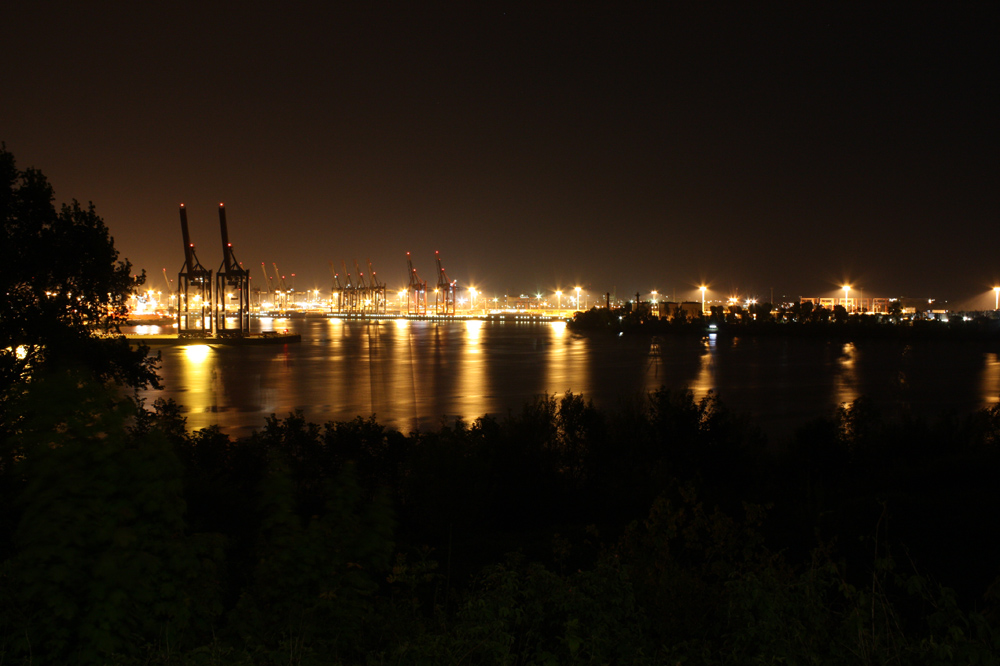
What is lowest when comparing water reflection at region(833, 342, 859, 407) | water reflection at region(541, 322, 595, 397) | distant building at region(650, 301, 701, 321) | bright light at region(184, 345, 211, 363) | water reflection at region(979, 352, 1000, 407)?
water reflection at region(979, 352, 1000, 407)

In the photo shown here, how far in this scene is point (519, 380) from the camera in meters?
14.6

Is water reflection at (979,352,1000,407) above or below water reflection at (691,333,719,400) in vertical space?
below

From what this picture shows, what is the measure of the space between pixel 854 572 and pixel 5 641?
11.6 ft

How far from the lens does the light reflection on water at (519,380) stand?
34.3 feet

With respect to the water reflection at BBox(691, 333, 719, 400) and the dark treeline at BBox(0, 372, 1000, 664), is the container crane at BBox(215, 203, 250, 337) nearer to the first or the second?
the water reflection at BBox(691, 333, 719, 400)

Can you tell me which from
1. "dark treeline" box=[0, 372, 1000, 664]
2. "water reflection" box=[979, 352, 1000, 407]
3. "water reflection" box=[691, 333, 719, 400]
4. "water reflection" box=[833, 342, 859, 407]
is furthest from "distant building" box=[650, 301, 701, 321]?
"dark treeline" box=[0, 372, 1000, 664]

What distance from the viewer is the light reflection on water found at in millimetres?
10461

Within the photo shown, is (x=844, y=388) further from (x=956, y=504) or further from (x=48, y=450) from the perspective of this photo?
(x=48, y=450)

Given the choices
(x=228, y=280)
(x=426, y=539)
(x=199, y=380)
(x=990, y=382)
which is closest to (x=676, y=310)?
(x=228, y=280)

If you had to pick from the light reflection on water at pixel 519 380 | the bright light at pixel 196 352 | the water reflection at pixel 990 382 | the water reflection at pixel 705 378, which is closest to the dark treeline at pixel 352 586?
the light reflection on water at pixel 519 380

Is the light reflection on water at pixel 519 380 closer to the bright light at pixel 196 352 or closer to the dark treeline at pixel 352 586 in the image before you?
the bright light at pixel 196 352

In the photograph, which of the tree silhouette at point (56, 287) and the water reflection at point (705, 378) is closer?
the tree silhouette at point (56, 287)

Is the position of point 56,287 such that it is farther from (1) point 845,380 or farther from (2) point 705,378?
(1) point 845,380

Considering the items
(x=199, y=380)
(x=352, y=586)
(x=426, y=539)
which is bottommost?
(x=426, y=539)
